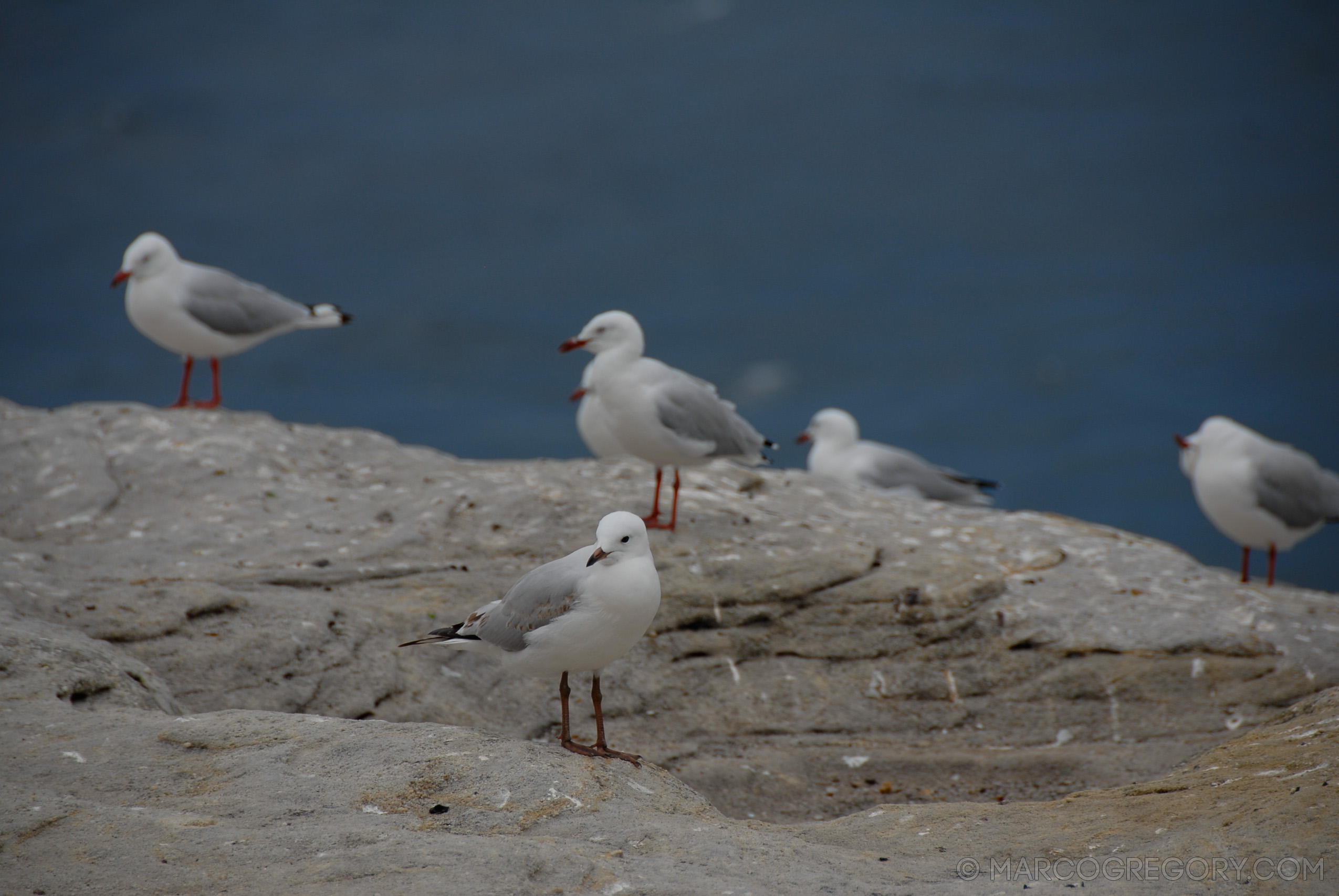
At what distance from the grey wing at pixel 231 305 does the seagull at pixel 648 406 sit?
10.1 ft

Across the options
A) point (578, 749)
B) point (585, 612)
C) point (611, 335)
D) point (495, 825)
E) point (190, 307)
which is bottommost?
point (495, 825)

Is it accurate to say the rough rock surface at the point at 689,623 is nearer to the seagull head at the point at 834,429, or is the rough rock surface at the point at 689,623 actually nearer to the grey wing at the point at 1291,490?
the grey wing at the point at 1291,490

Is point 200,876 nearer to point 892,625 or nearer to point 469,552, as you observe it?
point 469,552

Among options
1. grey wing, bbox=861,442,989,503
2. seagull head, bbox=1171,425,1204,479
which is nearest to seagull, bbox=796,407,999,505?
grey wing, bbox=861,442,989,503

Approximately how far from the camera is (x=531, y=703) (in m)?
4.52

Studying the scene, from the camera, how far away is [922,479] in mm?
8688

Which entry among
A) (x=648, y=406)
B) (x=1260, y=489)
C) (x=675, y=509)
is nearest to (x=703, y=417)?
(x=648, y=406)

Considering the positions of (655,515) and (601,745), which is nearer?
(601,745)

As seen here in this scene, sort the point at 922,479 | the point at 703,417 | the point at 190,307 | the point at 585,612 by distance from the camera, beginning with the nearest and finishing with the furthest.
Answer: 1. the point at 585,612
2. the point at 703,417
3. the point at 190,307
4. the point at 922,479

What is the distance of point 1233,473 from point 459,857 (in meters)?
5.83

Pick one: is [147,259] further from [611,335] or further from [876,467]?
[876,467]

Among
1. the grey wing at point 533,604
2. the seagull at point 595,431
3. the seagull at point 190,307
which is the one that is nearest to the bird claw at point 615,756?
the grey wing at point 533,604

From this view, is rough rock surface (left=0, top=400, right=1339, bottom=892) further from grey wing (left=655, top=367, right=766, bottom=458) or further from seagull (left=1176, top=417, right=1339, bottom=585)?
seagull (left=1176, top=417, right=1339, bottom=585)

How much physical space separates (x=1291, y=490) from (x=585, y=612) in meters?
5.33
